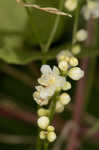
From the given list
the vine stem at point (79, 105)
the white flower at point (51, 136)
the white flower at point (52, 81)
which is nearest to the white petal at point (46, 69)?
the white flower at point (52, 81)

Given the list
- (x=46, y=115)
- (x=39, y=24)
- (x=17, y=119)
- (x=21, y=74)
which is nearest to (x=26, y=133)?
(x=17, y=119)

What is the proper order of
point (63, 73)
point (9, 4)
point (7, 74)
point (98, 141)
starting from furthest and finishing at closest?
point (7, 74), point (98, 141), point (9, 4), point (63, 73)

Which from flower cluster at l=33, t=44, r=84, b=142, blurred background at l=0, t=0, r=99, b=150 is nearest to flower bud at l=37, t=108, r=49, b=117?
flower cluster at l=33, t=44, r=84, b=142

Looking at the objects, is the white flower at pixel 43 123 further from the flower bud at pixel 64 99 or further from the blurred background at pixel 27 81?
the blurred background at pixel 27 81

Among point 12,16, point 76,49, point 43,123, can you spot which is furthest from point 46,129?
point 12,16

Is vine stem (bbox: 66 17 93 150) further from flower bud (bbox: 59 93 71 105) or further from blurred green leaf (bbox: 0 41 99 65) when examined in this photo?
flower bud (bbox: 59 93 71 105)

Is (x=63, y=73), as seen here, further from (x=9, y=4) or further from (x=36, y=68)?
(x=36, y=68)
